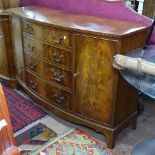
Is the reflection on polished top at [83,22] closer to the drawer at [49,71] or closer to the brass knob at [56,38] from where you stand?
the brass knob at [56,38]

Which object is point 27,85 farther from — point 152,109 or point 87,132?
point 152,109

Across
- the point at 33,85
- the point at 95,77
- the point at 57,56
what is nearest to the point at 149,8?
the point at 95,77

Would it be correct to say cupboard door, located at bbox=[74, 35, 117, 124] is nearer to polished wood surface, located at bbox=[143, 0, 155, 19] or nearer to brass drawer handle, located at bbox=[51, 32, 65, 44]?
brass drawer handle, located at bbox=[51, 32, 65, 44]

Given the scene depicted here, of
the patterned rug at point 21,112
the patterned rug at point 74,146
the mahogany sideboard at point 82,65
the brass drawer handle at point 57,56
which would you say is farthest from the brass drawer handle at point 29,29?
the patterned rug at point 74,146

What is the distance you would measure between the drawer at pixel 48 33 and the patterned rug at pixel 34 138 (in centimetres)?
82

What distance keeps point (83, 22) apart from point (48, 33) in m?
0.31

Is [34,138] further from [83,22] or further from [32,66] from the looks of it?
[83,22]

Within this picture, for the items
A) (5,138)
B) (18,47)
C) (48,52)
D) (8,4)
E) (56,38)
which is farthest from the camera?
(8,4)

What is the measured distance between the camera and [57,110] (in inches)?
85.2

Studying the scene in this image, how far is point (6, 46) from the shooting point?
8.86 ft

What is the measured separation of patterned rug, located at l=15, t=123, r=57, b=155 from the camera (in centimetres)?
195

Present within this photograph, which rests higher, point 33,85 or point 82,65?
point 82,65

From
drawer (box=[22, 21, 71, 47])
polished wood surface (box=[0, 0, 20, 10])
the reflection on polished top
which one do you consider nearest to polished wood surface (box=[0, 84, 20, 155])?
the reflection on polished top

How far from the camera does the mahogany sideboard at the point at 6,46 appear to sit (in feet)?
8.51
